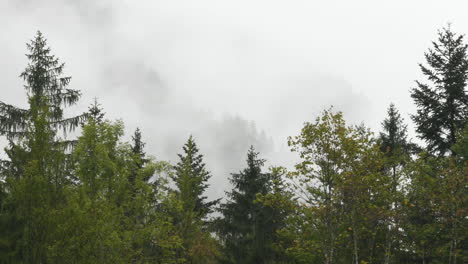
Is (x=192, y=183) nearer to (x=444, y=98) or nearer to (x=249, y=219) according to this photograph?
(x=249, y=219)

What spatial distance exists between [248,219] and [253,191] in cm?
221

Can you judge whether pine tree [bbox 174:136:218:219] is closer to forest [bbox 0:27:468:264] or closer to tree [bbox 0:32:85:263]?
forest [bbox 0:27:468:264]

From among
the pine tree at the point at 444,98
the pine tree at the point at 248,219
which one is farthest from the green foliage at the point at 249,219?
the pine tree at the point at 444,98

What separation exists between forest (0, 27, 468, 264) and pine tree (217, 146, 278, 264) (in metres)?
0.09

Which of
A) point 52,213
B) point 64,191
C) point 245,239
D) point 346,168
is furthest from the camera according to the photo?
point 245,239

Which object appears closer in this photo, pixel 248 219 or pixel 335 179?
pixel 335 179

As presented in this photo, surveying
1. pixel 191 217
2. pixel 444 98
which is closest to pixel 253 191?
pixel 191 217

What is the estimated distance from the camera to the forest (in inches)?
418

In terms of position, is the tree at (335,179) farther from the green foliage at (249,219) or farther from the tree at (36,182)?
the green foliage at (249,219)

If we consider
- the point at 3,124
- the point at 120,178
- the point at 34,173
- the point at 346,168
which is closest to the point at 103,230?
the point at 34,173

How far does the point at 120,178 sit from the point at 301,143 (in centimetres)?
833

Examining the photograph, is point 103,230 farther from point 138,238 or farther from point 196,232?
point 196,232

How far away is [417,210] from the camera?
1886 cm

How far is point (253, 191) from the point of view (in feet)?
97.4
